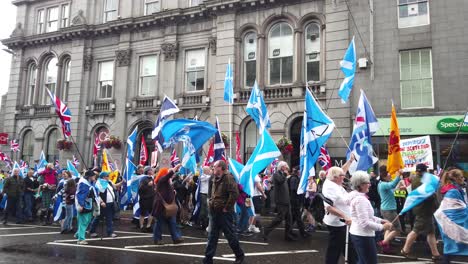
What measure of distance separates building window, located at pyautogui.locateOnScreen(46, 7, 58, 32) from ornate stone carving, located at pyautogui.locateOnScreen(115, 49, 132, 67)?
6.34 metres

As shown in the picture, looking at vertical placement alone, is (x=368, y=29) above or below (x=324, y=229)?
above

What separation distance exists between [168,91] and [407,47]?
12.5m

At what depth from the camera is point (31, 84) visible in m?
27.9

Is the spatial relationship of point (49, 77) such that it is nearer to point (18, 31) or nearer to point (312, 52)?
point (18, 31)

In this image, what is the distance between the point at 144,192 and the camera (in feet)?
40.2

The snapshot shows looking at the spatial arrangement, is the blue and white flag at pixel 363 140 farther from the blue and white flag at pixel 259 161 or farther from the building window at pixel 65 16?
the building window at pixel 65 16

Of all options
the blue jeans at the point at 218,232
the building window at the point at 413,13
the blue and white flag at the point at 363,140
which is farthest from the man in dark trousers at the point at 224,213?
the building window at the point at 413,13

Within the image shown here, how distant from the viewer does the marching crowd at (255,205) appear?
19.2 feet

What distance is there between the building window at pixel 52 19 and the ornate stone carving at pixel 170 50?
9.43m

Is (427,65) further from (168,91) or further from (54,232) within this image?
(54,232)

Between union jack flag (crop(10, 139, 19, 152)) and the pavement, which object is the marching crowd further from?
union jack flag (crop(10, 139, 19, 152))

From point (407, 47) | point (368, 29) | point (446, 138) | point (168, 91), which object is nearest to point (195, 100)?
point (168, 91)

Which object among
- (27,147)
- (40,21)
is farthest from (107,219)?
(40,21)

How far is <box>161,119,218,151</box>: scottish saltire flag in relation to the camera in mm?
11781
